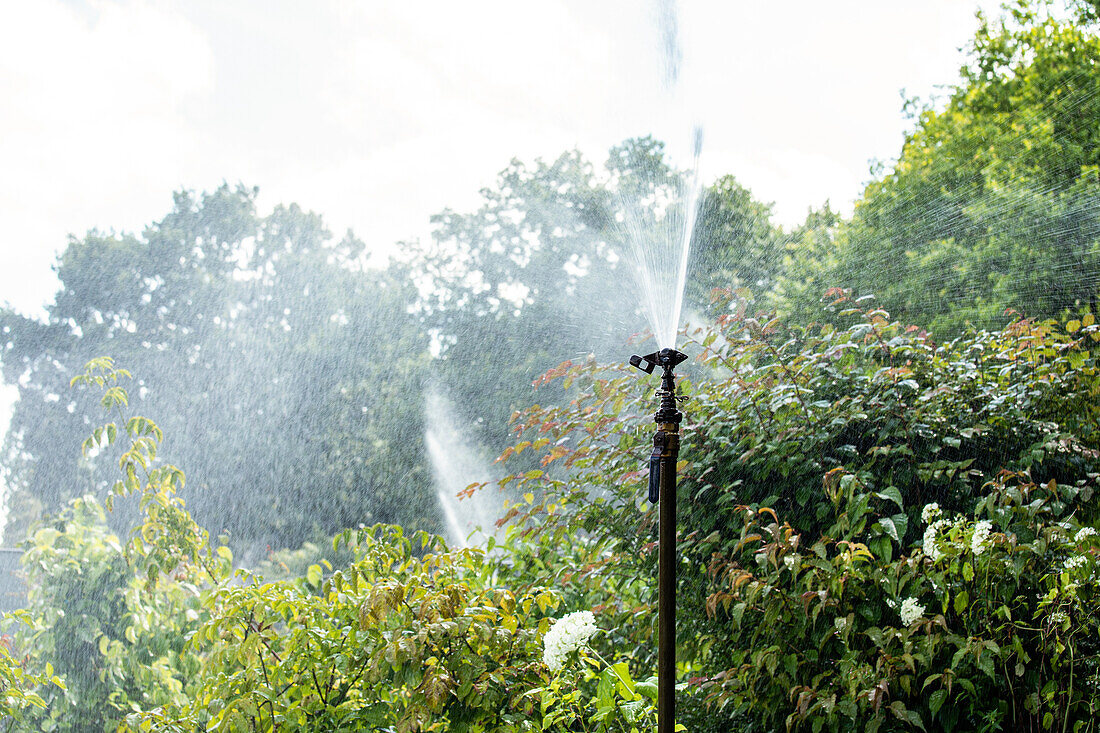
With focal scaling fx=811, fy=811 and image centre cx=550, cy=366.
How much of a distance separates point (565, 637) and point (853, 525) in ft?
2.22

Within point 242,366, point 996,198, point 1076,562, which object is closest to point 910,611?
point 1076,562

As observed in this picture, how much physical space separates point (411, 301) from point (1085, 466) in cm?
739

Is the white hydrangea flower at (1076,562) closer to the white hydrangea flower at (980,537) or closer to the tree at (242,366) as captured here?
the white hydrangea flower at (980,537)

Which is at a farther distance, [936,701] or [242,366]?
[242,366]

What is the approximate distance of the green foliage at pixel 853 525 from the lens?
1524 millimetres

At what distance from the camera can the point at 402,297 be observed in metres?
8.80

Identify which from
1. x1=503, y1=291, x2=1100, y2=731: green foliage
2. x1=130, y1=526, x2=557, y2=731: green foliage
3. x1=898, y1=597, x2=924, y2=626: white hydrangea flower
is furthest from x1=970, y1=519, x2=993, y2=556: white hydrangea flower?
x1=130, y1=526, x2=557, y2=731: green foliage

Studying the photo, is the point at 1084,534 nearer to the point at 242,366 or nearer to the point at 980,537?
the point at 980,537

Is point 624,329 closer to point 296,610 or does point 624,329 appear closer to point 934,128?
point 934,128

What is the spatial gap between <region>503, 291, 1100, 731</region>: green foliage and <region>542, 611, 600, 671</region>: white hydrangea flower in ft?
1.24

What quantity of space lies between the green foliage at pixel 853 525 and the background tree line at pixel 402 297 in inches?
155

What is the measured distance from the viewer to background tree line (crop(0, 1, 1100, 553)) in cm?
657

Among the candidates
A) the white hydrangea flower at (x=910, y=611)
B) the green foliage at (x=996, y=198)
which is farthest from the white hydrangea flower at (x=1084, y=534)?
the green foliage at (x=996, y=198)

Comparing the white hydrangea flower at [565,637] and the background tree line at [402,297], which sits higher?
the background tree line at [402,297]
